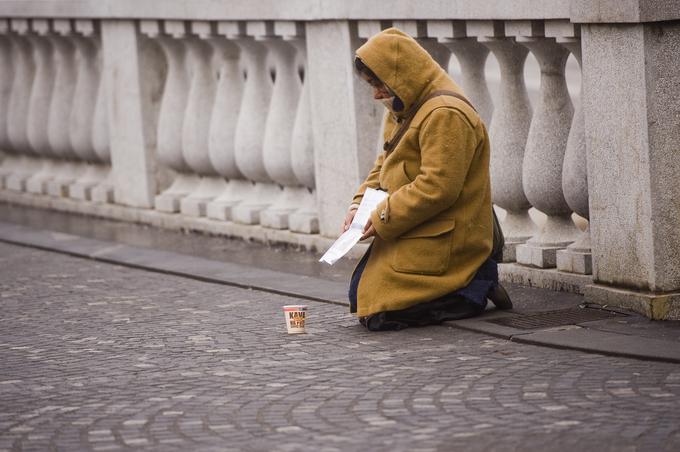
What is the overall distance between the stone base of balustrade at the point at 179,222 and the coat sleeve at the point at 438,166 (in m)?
2.47

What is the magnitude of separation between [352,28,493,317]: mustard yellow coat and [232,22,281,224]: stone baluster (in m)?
3.47

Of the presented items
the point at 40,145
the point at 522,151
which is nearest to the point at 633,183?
the point at 522,151

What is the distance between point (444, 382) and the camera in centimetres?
666

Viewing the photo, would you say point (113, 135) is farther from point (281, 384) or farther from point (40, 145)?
point (281, 384)

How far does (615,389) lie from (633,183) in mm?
1567

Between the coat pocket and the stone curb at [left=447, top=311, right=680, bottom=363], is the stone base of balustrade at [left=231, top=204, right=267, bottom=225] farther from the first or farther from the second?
the stone curb at [left=447, top=311, right=680, bottom=363]

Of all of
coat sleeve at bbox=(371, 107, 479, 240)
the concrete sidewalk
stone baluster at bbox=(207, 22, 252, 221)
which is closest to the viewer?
the concrete sidewalk

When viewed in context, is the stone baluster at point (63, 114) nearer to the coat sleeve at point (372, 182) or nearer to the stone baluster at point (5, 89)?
the stone baluster at point (5, 89)

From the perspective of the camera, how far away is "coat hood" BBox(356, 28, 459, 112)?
7.71 meters

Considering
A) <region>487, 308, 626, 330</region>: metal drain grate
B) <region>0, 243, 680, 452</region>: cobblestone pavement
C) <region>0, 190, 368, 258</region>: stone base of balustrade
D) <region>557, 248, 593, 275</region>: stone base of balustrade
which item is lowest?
<region>0, 243, 680, 452</region>: cobblestone pavement

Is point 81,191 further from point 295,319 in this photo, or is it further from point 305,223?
point 295,319

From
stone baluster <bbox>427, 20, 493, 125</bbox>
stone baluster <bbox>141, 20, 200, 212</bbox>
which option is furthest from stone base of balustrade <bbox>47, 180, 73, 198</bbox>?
stone baluster <bbox>427, 20, 493, 125</bbox>

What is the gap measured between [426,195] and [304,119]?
3286 mm

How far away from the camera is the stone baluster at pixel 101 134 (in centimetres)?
1326
